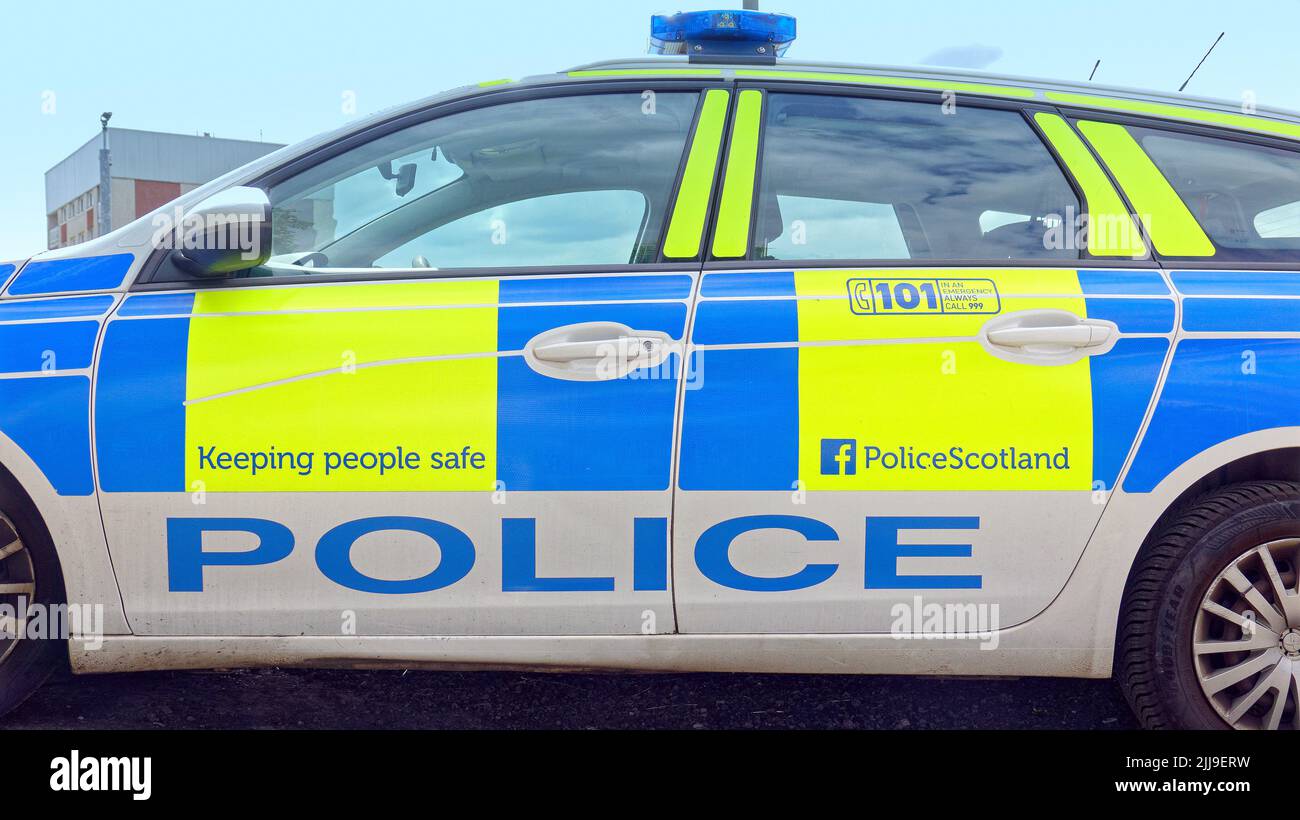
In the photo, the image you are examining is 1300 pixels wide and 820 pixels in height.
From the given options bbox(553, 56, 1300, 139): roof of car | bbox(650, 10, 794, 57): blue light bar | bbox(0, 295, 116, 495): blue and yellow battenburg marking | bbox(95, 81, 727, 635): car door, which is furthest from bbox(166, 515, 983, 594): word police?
bbox(650, 10, 794, 57): blue light bar

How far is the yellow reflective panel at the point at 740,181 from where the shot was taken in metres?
2.15

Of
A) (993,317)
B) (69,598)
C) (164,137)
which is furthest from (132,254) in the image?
(164,137)

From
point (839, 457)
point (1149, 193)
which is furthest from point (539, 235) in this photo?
point (1149, 193)

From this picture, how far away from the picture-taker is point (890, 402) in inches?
79.1

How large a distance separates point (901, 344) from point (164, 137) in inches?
1683

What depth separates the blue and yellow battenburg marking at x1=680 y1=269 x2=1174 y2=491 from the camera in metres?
2.00

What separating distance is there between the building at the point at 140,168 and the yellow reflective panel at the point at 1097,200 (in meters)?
38.3

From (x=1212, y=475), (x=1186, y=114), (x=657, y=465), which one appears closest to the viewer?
(x=657, y=465)

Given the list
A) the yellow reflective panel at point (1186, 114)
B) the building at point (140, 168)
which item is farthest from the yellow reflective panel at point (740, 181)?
the building at point (140, 168)

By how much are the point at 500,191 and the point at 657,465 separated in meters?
0.81

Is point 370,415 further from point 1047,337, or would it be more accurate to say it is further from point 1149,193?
point 1149,193

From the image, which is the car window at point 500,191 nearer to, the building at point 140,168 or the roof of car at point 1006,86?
the roof of car at point 1006,86

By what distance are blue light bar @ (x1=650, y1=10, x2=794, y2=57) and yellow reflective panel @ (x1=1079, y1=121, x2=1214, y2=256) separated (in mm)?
747

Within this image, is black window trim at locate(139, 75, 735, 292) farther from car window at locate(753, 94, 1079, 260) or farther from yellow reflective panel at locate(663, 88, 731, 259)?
car window at locate(753, 94, 1079, 260)
